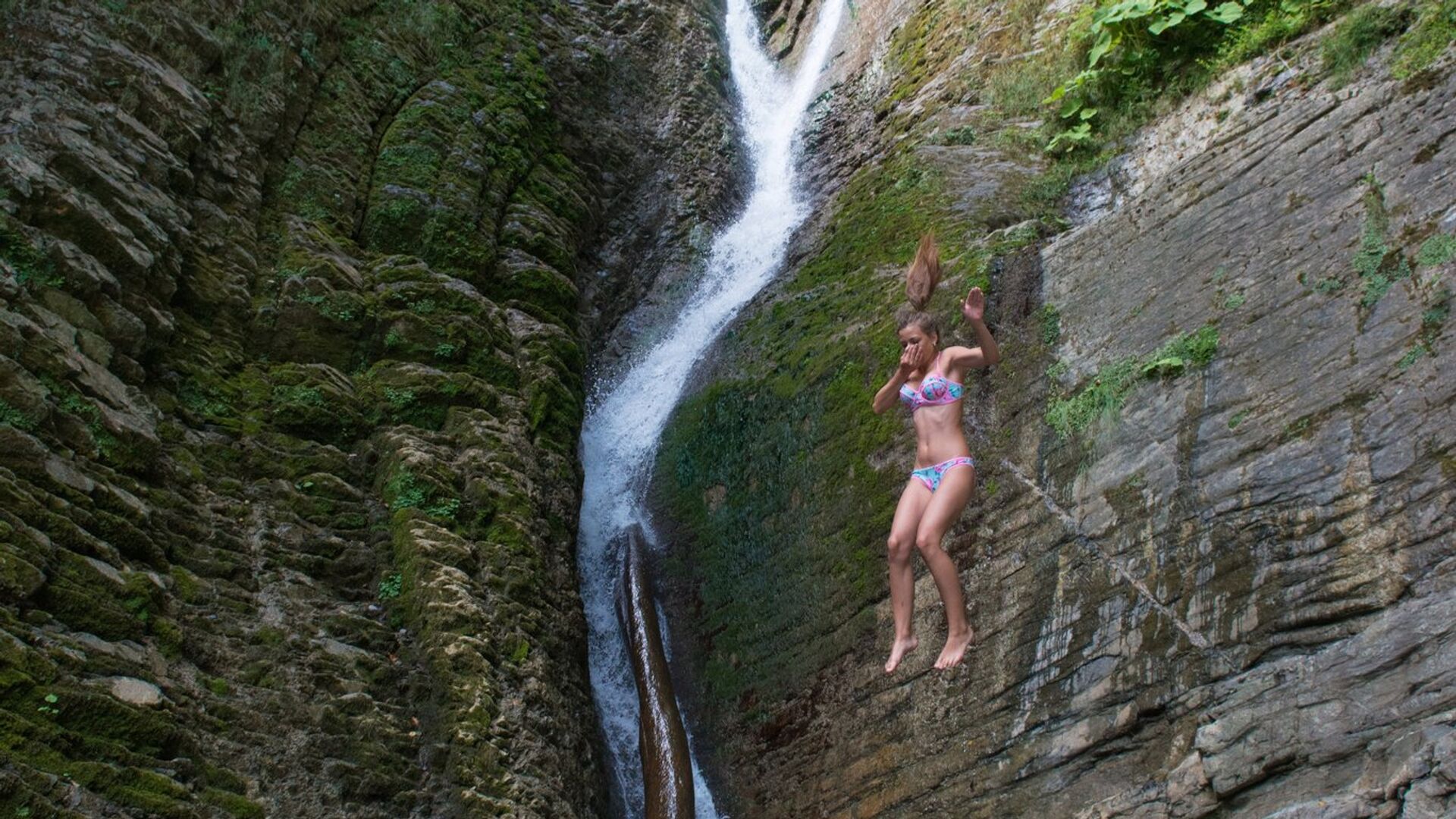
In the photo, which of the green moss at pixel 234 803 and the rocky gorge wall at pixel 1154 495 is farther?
the green moss at pixel 234 803

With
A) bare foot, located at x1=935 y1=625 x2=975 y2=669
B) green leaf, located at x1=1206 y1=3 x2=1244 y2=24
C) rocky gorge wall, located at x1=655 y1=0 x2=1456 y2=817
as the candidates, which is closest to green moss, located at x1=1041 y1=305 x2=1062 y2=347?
rocky gorge wall, located at x1=655 y1=0 x2=1456 y2=817

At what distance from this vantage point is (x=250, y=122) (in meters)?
9.60

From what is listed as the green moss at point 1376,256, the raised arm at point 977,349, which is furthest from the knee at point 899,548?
the green moss at point 1376,256

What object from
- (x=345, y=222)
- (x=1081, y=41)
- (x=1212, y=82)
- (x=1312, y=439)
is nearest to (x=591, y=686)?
(x=345, y=222)

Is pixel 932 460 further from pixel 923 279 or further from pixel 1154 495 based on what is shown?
pixel 1154 495

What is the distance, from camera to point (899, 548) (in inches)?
213

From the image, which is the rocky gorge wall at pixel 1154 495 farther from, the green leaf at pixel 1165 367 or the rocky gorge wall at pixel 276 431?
the rocky gorge wall at pixel 276 431

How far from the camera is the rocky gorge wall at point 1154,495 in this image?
197 inches

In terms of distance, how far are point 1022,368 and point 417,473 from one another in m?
4.84

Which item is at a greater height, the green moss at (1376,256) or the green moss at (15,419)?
the green moss at (15,419)

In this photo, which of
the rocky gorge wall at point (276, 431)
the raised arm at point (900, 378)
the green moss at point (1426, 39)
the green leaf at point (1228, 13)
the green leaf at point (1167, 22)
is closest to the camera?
the rocky gorge wall at point (276, 431)

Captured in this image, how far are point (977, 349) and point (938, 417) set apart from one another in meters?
0.45

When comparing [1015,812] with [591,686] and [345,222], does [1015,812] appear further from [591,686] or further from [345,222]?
[345,222]

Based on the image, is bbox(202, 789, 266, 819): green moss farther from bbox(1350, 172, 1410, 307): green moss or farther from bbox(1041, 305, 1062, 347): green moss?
bbox(1350, 172, 1410, 307): green moss
